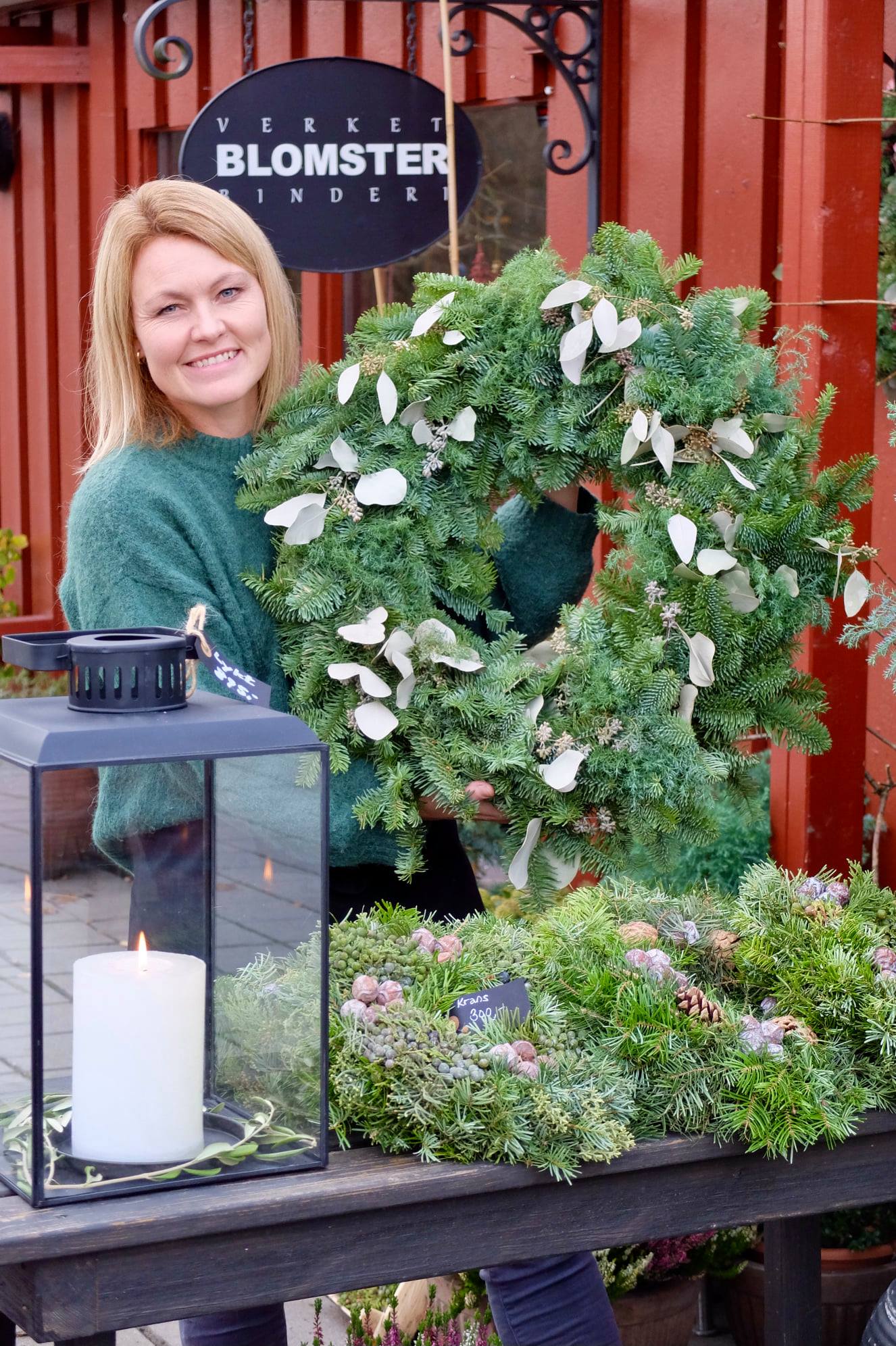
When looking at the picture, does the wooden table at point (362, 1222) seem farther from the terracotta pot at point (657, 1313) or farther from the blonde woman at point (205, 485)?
the terracotta pot at point (657, 1313)

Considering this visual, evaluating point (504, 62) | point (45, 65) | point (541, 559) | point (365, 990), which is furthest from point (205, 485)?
point (45, 65)

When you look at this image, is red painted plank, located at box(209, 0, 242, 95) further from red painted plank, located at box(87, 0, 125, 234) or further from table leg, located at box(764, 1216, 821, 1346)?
table leg, located at box(764, 1216, 821, 1346)

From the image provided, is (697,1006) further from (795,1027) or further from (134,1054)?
(134,1054)

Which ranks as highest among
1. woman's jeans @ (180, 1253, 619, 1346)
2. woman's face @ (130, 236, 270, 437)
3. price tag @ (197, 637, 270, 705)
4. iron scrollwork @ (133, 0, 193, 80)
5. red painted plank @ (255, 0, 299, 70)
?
red painted plank @ (255, 0, 299, 70)

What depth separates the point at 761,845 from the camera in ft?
8.94

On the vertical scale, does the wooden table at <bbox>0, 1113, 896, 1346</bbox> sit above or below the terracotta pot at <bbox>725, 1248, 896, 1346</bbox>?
above

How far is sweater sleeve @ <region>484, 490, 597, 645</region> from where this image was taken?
2.12m

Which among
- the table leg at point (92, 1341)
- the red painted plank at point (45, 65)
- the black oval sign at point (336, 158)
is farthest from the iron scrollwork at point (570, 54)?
the red painted plank at point (45, 65)

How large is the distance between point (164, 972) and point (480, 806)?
0.75 metres

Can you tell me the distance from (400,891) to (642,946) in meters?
0.50

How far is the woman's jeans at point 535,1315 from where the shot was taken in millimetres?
1742

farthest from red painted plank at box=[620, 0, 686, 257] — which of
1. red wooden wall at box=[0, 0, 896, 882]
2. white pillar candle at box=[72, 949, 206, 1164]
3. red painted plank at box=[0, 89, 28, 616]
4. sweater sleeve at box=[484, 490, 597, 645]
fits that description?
red painted plank at box=[0, 89, 28, 616]

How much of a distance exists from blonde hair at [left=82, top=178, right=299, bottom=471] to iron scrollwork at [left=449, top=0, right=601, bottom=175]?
1.07 meters

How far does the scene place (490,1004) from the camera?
4.75 ft
